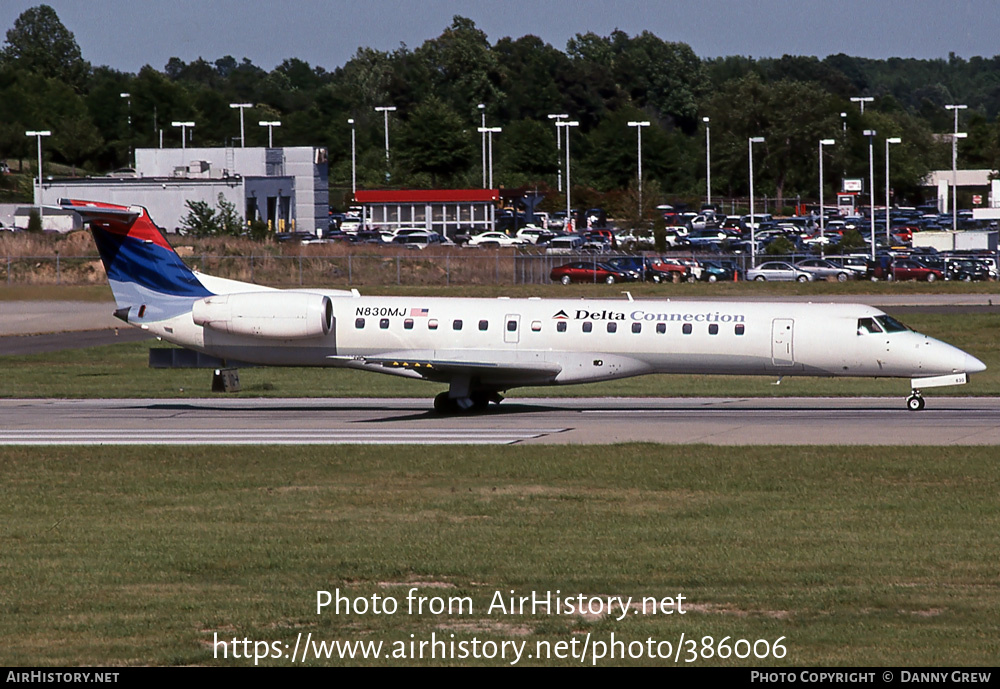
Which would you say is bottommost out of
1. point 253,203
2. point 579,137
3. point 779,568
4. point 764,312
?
point 779,568

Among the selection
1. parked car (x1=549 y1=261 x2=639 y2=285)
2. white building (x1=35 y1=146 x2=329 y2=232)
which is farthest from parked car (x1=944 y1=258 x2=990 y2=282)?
white building (x1=35 y1=146 x2=329 y2=232)

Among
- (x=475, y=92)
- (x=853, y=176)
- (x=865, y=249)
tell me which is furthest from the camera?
(x=475, y=92)

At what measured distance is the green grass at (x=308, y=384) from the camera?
36.7 m

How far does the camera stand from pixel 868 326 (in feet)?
97.7

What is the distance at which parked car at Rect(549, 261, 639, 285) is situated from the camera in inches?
2997

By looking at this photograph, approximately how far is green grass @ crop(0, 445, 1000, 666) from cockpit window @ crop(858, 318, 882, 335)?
19.1 ft

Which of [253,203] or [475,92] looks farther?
[475,92]

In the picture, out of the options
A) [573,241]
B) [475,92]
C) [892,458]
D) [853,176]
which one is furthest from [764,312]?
[475,92]

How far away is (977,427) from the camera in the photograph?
27.9 metres

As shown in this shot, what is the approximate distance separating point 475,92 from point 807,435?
542 ft

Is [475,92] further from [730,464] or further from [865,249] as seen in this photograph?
[730,464]

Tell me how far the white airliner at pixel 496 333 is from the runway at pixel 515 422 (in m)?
1.14

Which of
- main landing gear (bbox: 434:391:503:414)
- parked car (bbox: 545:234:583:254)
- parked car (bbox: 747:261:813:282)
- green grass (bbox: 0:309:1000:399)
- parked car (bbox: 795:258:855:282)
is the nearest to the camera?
main landing gear (bbox: 434:391:503:414)

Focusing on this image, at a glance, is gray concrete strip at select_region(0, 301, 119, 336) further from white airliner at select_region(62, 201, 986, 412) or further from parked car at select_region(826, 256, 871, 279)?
parked car at select_region(826, 256, 871, 279)
